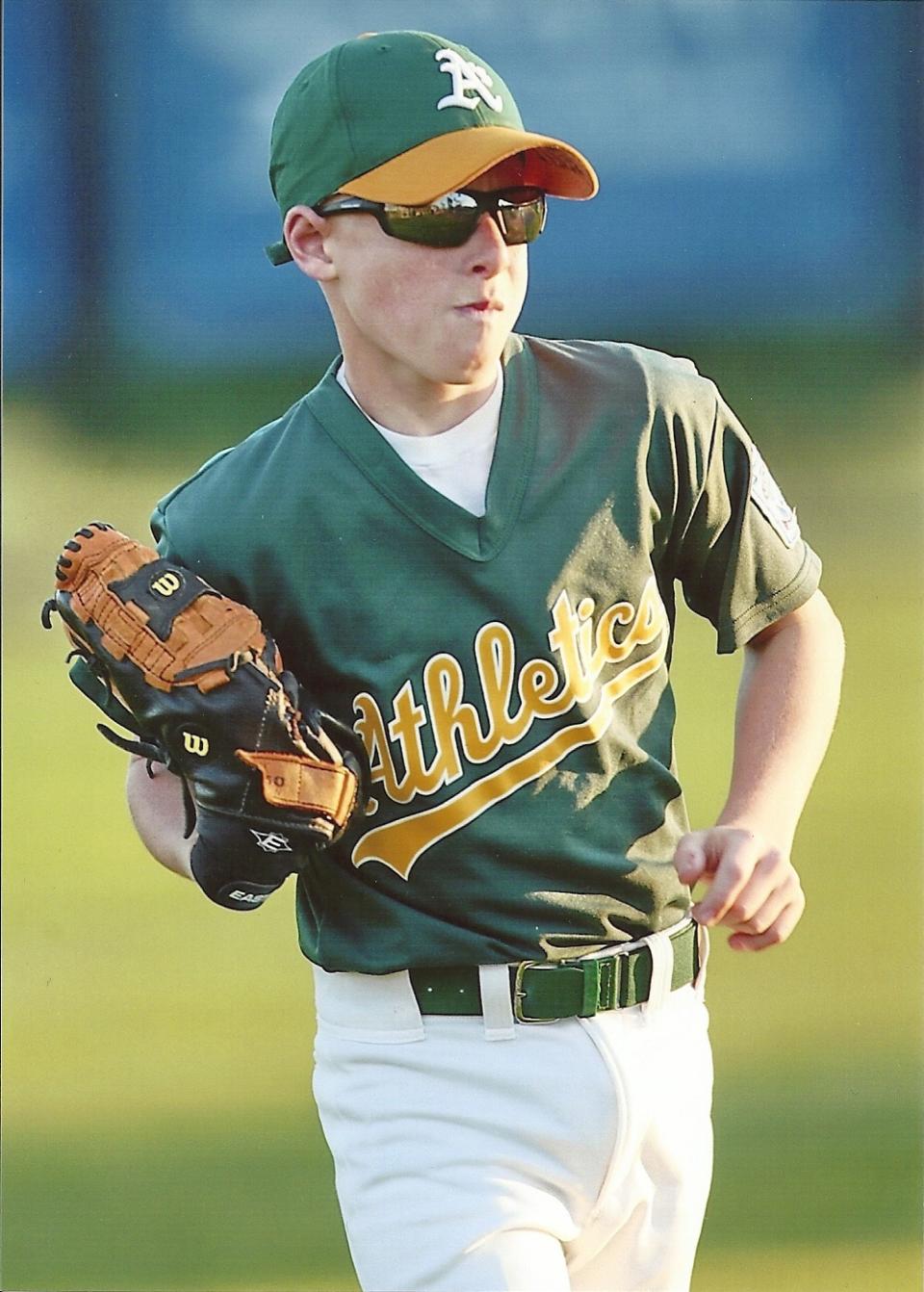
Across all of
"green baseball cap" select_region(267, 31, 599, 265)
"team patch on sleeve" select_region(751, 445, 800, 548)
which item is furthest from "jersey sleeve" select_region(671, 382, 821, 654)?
"green baseball cap" select_region(267, 31, 599, 265)

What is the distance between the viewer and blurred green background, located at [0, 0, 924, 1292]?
91.6 inches

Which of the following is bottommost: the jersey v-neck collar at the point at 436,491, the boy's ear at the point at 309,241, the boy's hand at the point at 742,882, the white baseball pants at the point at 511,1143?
the white baseball pants at the point at 511,1143

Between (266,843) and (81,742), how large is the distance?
2.04 metres

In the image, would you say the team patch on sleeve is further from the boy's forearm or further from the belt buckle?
the belt buckle

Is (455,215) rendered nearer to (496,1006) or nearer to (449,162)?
(449,162)

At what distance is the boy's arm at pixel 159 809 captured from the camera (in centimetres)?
164

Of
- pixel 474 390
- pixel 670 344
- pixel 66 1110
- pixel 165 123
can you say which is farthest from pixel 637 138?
pixel 66 1110

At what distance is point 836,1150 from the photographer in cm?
246

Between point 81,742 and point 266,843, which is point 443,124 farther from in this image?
point 81,742

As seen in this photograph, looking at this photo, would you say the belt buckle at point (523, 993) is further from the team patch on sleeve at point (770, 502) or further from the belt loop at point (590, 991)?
the team patch on sleeve at point (770, 502)

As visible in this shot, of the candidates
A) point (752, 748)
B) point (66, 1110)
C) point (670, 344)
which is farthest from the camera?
point (670, 344)

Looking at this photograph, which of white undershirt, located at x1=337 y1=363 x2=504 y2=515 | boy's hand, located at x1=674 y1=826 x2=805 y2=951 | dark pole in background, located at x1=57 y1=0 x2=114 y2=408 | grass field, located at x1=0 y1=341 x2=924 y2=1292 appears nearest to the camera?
boy's hand, located at x1=674 y1=826 x2=805 y2=951

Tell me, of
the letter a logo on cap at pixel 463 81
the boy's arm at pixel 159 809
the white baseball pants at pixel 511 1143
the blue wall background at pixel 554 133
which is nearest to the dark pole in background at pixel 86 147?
the blue wall background at pixel 554 133

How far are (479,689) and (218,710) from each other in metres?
0.23
